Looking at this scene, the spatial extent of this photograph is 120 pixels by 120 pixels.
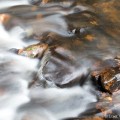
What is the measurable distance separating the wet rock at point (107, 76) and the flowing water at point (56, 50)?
18 cm

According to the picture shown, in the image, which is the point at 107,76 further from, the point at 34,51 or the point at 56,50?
the point at 34,51

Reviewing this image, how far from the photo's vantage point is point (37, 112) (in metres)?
4.82

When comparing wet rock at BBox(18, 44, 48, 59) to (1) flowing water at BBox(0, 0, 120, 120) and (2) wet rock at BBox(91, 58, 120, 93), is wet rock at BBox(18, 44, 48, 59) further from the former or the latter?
(2) wet rock at BBox(91, 58, 120, 93)

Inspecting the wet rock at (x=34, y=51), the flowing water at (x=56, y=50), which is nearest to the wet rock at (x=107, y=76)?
the flowing water at (x=56, y=50)

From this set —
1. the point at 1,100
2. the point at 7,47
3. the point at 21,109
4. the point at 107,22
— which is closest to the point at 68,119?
the point at 21,109

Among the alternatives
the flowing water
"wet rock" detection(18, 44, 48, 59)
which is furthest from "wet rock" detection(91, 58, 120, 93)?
"wet rock" detection(18, 44, 48, 59)

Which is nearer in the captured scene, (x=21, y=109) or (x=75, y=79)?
(x=21, y=109)

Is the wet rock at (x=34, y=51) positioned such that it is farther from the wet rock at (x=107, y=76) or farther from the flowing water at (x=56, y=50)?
the wet rock at (x=107, y=76)

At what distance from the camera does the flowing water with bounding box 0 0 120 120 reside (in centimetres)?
495

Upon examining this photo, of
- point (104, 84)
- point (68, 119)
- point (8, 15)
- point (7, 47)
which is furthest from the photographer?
point (8, 15)

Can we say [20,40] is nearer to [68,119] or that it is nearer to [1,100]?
[1,100]

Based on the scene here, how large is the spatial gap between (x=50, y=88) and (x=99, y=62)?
116 centimetres

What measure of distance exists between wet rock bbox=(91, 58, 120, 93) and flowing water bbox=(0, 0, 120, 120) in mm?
177

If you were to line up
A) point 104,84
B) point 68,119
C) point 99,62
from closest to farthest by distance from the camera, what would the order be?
point 68,119, point 104,84, point 99,62
